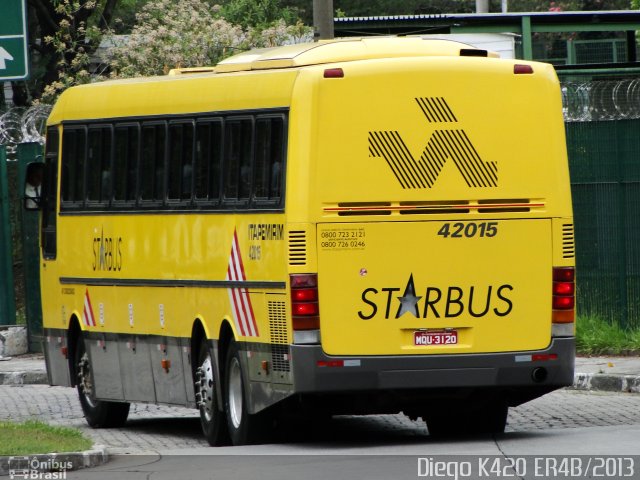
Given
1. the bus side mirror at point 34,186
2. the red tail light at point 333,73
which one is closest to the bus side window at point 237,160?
the red tail light at point 333,73

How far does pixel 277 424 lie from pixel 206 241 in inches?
64.8

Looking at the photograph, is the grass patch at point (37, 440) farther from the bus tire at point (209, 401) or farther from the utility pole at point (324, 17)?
the utility pole at point (324, 17)

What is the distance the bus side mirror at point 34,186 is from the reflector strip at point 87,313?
1.53 m

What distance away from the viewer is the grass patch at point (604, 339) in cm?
2041

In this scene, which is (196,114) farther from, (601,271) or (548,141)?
(601,271)

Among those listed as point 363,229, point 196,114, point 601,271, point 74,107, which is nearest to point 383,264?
point 363,229

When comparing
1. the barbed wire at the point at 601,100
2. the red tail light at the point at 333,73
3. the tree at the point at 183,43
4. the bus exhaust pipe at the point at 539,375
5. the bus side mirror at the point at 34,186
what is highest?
the tree at the point at 183,43

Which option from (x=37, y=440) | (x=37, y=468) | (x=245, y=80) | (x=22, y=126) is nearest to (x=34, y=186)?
(x=245, y=80)

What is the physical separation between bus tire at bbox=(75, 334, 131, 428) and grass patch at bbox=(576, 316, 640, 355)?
6101 mm

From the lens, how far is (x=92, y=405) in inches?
675

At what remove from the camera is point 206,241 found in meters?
14.4

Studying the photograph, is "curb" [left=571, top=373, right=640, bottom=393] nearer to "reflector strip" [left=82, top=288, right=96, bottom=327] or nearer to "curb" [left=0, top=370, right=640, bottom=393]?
"curb" [left=0, top=370, right=640, bottom=393]

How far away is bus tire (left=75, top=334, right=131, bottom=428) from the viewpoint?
17.0 metres

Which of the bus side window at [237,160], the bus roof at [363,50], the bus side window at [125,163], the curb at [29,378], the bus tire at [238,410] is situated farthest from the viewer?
the curb at [29,378]
